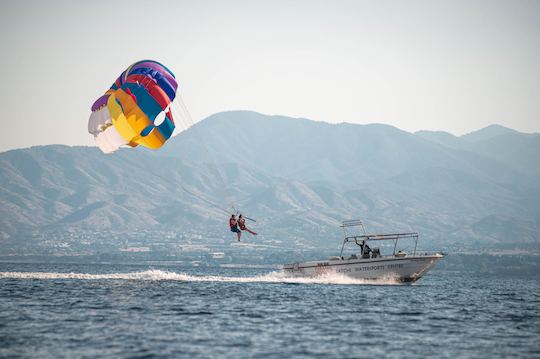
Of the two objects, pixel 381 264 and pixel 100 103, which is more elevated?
pixel 100 103

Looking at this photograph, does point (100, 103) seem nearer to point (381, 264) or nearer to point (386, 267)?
point (381, 264)

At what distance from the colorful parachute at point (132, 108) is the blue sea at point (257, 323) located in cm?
1295

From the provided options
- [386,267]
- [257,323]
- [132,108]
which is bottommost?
[257,323]

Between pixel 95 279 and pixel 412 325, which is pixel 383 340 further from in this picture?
pixel 95 279

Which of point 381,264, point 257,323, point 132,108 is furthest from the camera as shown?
point 381,264

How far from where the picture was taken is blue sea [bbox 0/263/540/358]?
35.8m

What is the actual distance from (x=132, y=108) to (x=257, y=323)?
78.0ft

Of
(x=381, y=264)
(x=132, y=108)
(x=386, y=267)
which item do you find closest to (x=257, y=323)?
(x=132, y=108)

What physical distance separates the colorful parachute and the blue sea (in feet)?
42.5

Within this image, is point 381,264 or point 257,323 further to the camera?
point 381,264

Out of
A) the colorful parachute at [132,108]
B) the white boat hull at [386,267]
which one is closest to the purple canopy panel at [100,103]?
the colorful parachute at [132,108]

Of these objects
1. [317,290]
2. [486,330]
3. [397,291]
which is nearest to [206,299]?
[317,290]

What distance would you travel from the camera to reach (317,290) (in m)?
67.7

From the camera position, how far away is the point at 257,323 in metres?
44.5
